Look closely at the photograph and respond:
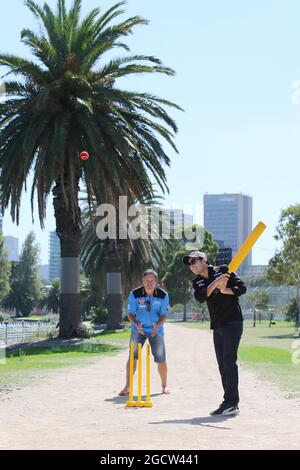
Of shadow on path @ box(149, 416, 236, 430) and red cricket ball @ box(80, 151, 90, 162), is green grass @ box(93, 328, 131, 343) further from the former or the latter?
shadow on path @ box(149, 416, 236, 430)

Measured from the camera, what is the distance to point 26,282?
12088 cm

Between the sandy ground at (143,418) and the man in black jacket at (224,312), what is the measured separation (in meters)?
0.34

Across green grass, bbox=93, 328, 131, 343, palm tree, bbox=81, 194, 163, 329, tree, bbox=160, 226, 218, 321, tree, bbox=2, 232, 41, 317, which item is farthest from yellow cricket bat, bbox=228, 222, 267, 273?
tree, bbox=2, 232, 41, 317

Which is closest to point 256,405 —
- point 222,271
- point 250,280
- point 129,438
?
point 222,271

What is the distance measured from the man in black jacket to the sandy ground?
0.34 m

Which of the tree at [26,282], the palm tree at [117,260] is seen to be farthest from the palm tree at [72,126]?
the tree at [26,282]

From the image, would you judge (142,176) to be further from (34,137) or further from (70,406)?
(70,406)

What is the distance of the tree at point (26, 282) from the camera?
4705 inches

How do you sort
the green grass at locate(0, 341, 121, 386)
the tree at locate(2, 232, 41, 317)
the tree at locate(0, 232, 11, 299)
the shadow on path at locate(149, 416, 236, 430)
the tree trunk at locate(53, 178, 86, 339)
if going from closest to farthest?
the shadow on path at locate(149, 416, 236, 430), the green grass at locate(0, 341, 121, 386), the tree trunk at locate(53, 178, 86, 339), the tree at locate(0, 232, 11, 299), the tree at locate(2, 232, 41, 317)

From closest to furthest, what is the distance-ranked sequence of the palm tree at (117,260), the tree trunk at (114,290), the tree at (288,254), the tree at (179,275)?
the palm tree at (117,260)
the tree trunk at (114,290)
the tree at (288,254)
the tree at (179,275)

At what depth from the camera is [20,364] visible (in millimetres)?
17719

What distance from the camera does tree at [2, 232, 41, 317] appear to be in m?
120

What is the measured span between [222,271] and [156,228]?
3874 cm

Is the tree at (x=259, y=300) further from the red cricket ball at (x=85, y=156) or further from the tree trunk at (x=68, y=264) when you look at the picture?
the red cricket ball at (x=85, y=156)
